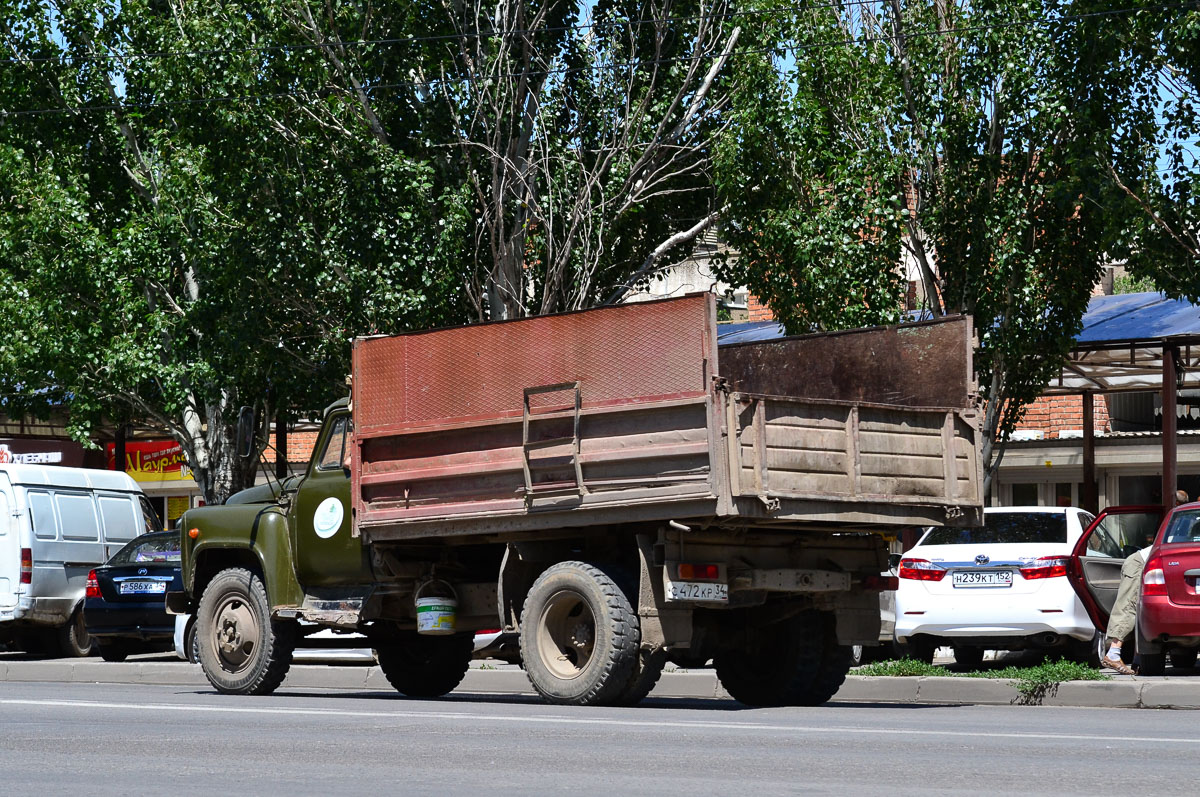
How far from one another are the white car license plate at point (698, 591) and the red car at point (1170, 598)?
15.4 ft

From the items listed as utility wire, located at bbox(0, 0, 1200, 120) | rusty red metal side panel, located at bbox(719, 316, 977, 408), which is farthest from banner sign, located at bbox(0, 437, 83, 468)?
rusty red metal side panel, located at bbox(719, 316, 977, 408)

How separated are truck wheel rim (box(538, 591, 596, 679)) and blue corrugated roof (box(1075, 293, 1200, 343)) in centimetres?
1063

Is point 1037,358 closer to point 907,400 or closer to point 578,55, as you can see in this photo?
point 578,55

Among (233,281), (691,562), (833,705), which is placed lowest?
(833,705)

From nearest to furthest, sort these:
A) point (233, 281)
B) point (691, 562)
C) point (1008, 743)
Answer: point (1008, 743)
point (691, 562)
point (233, 281)

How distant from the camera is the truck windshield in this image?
16438mm

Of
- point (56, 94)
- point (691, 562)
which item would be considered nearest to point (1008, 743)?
point (691, 562)

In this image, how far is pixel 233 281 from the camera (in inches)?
870

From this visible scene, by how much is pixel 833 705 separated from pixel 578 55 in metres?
11.6

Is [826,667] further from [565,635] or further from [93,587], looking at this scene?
[93,587]

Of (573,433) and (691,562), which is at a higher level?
(573,433)

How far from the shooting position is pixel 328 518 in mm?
13359

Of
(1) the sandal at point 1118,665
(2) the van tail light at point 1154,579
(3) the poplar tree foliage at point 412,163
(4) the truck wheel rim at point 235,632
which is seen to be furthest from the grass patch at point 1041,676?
(3) the poplar tree foliage at point 412,163

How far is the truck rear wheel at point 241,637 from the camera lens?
1359 cm
